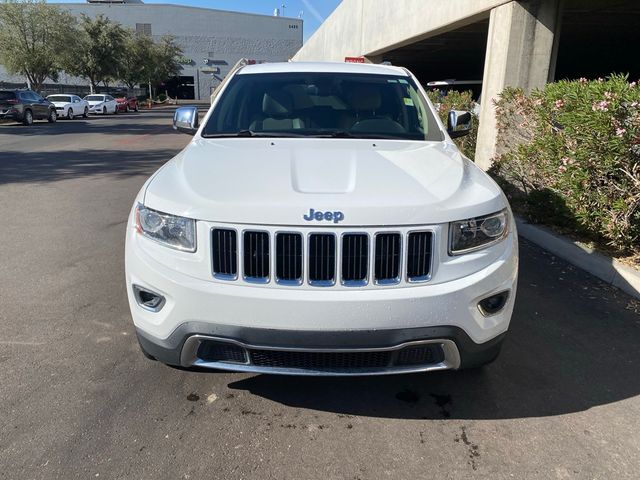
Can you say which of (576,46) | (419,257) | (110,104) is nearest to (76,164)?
(419,257)

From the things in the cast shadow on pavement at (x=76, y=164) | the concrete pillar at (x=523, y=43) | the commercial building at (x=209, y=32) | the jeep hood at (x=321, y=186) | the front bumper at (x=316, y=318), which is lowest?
the cast shadow on pavement at (x=76, y=164)

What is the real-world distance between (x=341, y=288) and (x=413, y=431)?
3.03 feet

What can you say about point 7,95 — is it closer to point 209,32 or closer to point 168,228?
point 168,228

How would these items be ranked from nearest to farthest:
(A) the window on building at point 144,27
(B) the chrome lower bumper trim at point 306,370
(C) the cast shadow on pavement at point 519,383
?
(B) the chrome lower bumper trim at point 306,370
(C) the cast shadow on pavement at point 519,383
(A) the window on building at point 144,27

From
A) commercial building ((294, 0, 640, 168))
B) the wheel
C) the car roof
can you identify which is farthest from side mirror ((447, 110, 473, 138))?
the wheel

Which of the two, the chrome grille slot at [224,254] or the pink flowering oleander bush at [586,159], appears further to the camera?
the pink flowering oleander bush at [586,159]

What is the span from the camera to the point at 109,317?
4.10 metres

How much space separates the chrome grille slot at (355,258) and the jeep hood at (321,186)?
0.27 feet

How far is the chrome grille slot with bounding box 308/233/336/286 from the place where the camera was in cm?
250

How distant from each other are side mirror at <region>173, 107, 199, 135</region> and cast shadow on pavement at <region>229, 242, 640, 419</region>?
7.43ft

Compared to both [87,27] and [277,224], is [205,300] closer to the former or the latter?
[277,224]

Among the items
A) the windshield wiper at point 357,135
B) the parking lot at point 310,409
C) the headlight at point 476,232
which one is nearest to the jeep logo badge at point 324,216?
the headlight at point 476,232

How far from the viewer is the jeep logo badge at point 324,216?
8.17 feet

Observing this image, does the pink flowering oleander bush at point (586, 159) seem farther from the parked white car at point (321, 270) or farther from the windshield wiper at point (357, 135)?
the parked white car at point (321, 270)
